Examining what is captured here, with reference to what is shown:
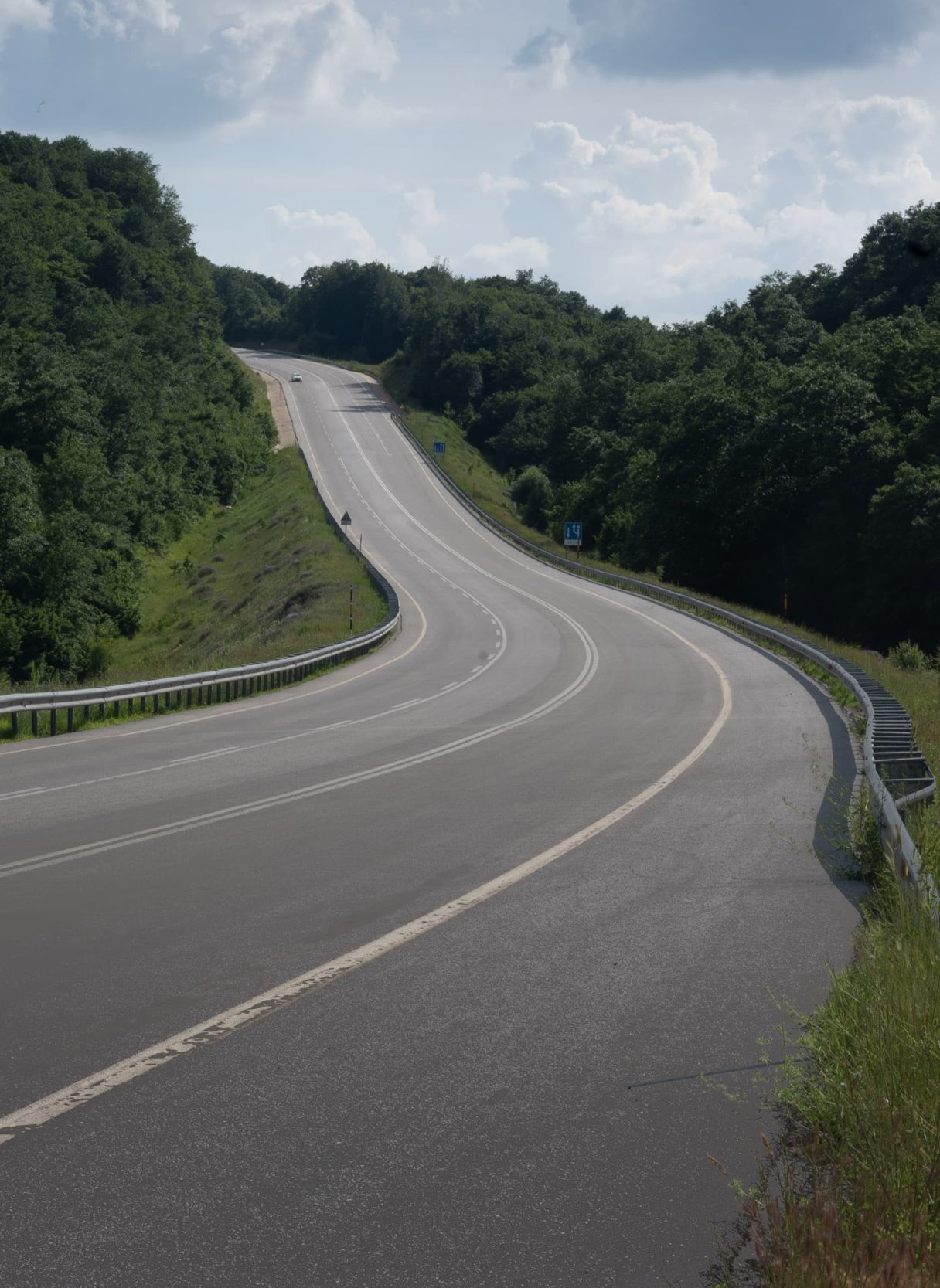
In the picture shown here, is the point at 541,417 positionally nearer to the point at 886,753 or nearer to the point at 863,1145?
the point at 886,753

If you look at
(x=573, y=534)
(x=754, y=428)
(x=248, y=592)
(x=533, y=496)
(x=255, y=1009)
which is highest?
(x=754, y=428)

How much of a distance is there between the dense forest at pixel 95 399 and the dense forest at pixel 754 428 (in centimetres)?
2474

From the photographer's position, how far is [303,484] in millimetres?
82312

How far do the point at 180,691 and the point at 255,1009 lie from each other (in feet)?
64.0

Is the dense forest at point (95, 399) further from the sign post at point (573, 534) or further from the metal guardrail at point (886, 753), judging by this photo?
the metal guardrail at point (886, 753)

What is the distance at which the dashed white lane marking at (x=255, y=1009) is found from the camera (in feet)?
16.6

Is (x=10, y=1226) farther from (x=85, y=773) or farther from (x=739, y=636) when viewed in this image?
(x=739, y=636)

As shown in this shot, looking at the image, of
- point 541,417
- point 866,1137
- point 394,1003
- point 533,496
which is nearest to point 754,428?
point 533,496

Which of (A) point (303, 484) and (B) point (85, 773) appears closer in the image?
(B) point (85, 773)

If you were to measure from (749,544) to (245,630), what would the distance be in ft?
91.7

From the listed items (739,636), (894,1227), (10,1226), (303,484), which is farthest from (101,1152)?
(303,484)

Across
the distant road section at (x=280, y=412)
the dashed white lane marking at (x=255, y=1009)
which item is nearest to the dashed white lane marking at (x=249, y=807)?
the dashed white lane marking at (x=255, y=1009)

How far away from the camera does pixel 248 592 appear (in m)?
59.5

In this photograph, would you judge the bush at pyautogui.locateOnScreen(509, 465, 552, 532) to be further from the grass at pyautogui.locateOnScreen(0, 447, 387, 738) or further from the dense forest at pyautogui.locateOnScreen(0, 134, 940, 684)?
the grass at pyautogui.locateOnScreen(0, 447, 387, 738)
